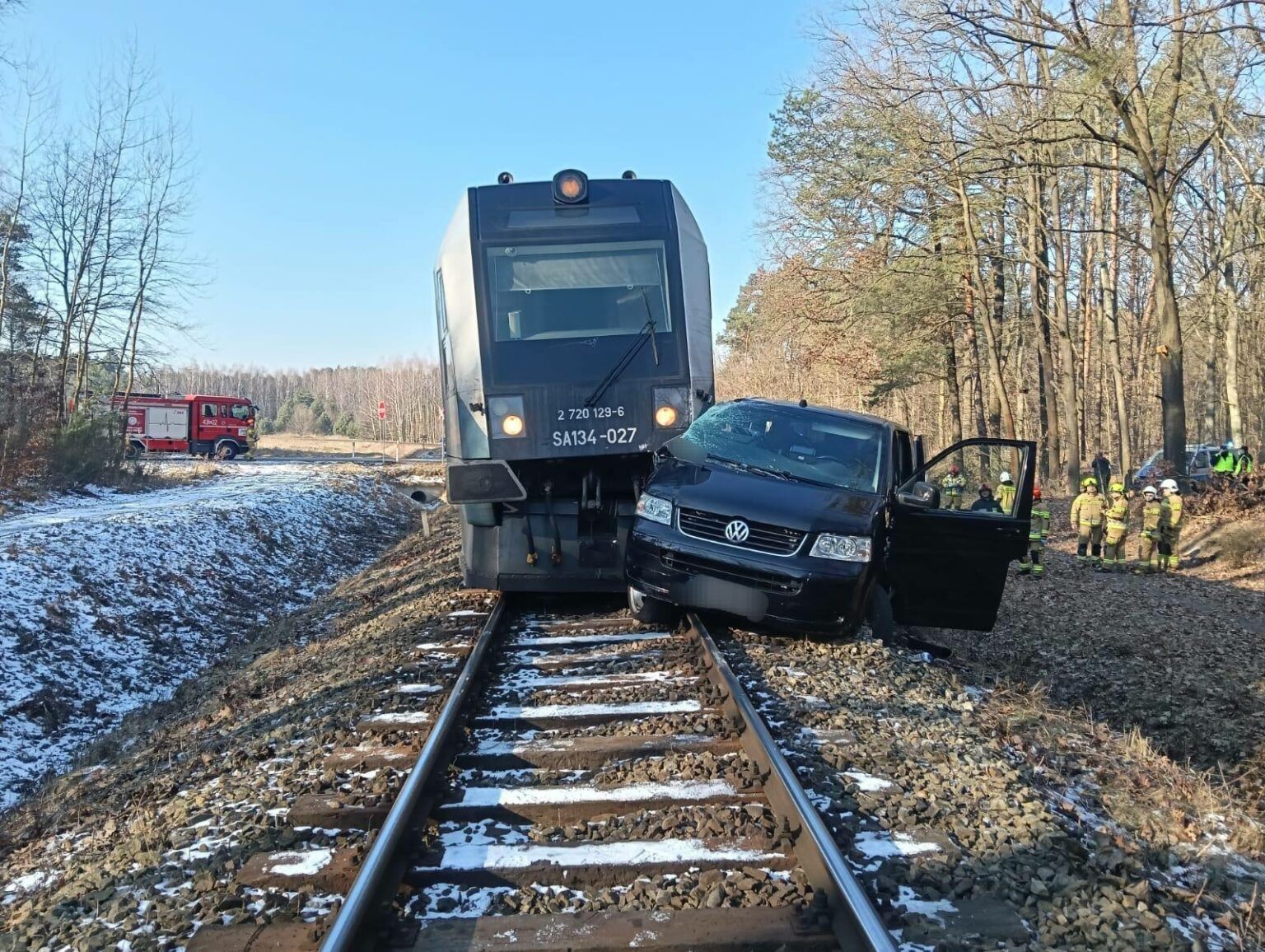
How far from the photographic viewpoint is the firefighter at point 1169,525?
15180 mm

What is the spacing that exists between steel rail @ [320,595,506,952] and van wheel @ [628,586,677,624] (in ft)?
6.76

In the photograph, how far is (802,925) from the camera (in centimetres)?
307

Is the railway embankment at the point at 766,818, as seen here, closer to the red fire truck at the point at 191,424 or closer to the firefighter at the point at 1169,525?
the firefighter at the point at 1169,525

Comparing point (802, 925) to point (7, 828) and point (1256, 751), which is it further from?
point (1256, 751)

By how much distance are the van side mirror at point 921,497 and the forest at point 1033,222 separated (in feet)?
33.3

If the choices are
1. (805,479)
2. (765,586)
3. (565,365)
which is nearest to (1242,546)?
(805,479)

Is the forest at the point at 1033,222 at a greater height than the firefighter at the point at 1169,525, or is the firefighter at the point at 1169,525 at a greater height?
the forest at the point at 1033,222

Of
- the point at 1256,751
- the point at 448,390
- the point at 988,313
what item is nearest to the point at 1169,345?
the point at 988,313

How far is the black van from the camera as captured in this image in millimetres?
6582

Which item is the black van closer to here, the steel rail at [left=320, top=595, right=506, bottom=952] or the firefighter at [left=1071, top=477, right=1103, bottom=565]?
the steel rail at [left=320, top=595, right=506, bottom=952]

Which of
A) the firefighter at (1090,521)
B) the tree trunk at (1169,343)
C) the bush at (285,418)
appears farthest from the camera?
the bush at (285,418)

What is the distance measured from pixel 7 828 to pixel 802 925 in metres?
4.86

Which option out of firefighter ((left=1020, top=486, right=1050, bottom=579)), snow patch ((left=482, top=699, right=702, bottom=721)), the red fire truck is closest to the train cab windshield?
snow patch ((left=482, top=699, right=702, bottom=721))

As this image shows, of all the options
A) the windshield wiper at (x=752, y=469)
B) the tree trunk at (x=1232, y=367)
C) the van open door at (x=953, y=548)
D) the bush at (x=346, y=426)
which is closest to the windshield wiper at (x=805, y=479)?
the windshield wiper at (x=752, y=469)
